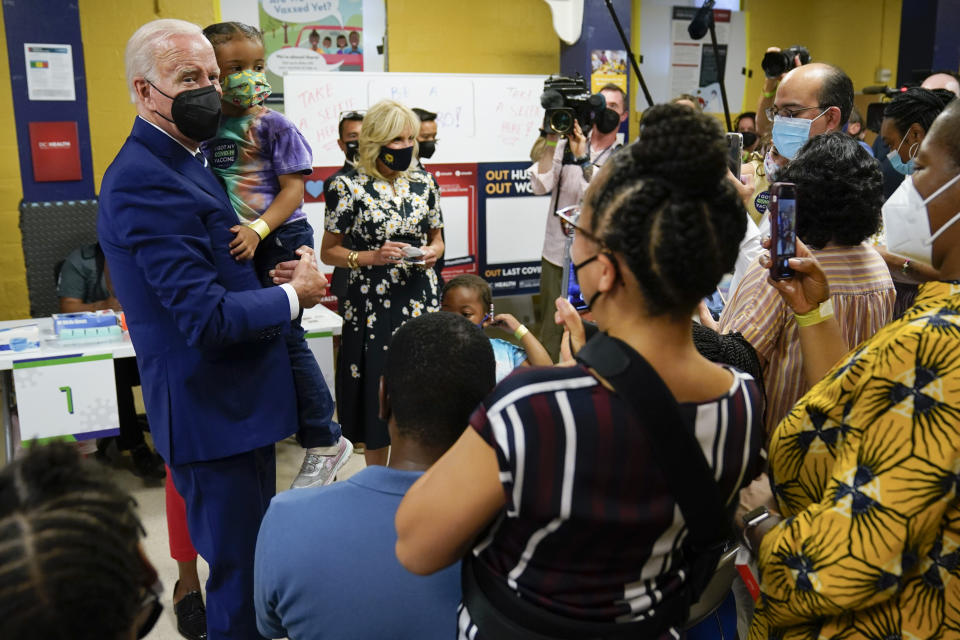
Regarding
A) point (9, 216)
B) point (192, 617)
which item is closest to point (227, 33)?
point (192, 617)

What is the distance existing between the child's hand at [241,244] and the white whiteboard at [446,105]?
300 cm

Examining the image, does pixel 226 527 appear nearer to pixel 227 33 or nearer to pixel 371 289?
pixel 227 33

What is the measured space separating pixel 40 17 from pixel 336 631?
4.64 meters

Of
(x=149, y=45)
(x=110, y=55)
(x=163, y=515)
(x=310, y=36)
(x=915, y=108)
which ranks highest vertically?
(x=310, y=36)

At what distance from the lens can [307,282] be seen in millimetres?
1916

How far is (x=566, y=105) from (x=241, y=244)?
2277mm

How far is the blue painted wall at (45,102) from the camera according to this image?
4488 millimetres

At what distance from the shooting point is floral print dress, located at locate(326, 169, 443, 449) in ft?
11.0

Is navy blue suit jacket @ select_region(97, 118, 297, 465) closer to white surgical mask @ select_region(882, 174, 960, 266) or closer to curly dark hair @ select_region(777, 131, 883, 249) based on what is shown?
curly dark hair @ select_region(777, 131, 883, 249)

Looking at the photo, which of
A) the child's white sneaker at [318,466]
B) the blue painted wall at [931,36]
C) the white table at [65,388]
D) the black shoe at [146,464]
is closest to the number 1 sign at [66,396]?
the white table at [65,388]

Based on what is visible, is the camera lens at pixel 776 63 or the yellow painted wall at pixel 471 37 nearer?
the camera lens at pixel 776 63

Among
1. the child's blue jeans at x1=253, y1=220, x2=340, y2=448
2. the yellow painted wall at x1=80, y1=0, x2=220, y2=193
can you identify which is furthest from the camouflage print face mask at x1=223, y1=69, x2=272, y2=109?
the yellow painted wall at x1=80, y1=0, x2=220, y2=193

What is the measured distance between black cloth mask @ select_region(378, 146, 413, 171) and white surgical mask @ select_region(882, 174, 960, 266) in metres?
2.33

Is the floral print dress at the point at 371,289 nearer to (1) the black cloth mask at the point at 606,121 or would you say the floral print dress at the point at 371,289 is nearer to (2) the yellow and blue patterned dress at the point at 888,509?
(1) the black cloth mask at the point at 606,121
